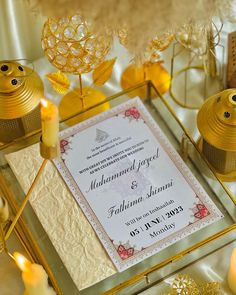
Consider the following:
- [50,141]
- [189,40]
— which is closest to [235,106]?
[189,40]

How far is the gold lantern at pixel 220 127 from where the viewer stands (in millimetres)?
909

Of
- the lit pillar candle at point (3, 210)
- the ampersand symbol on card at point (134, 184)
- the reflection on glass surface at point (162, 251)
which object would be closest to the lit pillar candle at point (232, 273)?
the reflection on glass surface at point (162, 251)

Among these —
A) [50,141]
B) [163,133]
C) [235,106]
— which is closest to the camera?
[50,141]

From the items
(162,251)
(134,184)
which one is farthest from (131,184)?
(162,251)

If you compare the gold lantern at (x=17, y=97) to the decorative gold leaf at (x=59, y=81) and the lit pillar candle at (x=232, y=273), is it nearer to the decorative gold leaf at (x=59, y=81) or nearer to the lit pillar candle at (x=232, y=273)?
the decorative gold leaf at (x=59, y=81)

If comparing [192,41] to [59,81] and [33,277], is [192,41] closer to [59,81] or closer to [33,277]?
[59,81]

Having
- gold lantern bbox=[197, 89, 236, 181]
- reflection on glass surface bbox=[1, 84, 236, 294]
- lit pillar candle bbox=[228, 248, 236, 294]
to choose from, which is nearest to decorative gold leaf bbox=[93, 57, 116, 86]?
reflection on glass surface bbox=[1, 84, 236, 294]

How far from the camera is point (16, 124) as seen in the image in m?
1.00

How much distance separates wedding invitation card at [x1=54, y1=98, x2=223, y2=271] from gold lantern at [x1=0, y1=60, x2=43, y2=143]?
0.07 metres

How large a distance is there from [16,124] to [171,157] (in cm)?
25

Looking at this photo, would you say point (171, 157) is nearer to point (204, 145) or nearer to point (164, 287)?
point (204, 145)

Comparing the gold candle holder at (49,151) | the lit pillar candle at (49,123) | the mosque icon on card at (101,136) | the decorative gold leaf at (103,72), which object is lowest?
the mosque icon on card at (101,136)

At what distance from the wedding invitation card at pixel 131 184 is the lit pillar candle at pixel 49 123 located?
269 millimetres

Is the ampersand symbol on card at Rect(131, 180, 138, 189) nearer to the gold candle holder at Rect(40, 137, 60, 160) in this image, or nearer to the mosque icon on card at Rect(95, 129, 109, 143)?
the mosque icon on card at Rect(95, 129, 109, 143)
